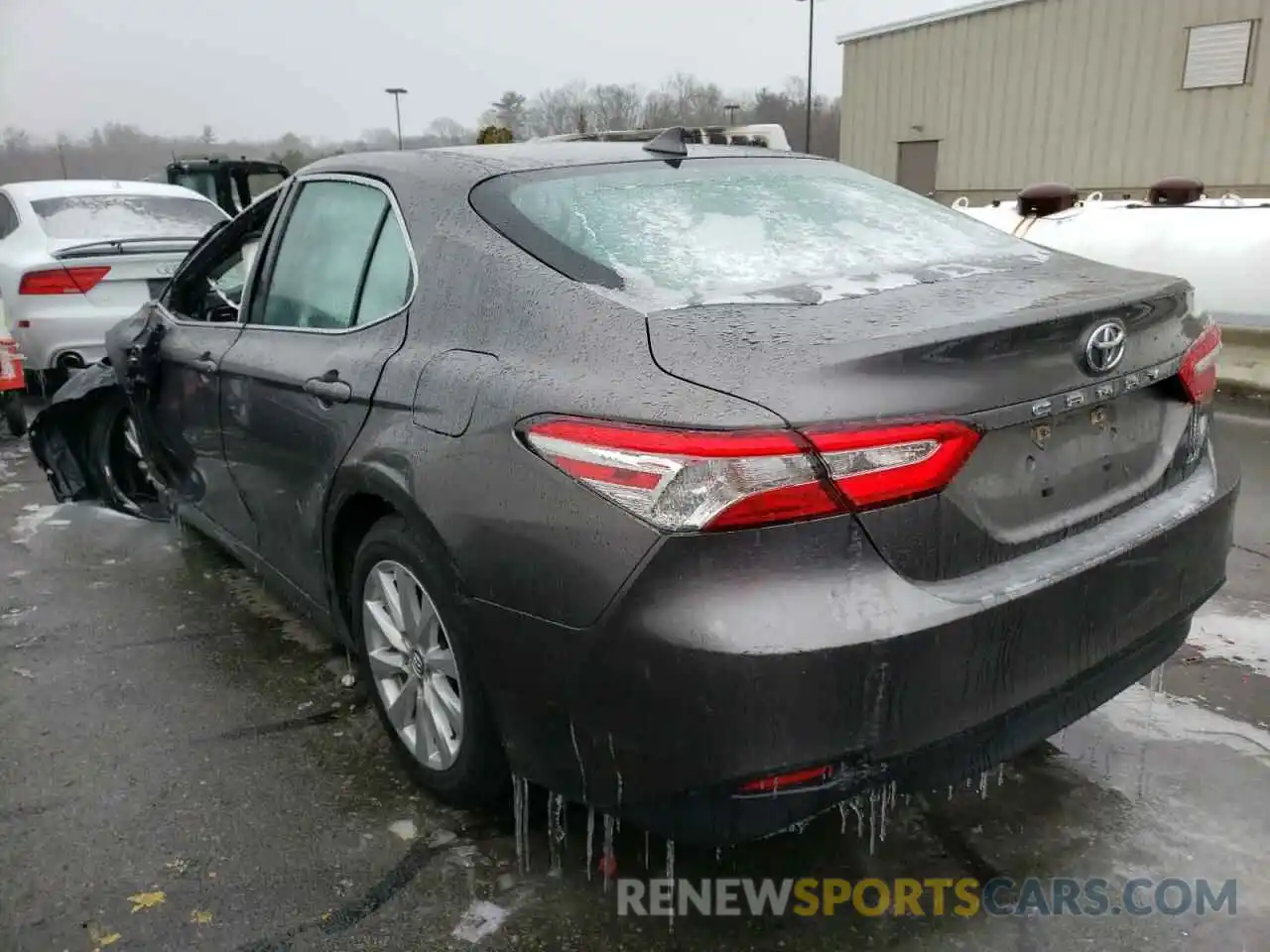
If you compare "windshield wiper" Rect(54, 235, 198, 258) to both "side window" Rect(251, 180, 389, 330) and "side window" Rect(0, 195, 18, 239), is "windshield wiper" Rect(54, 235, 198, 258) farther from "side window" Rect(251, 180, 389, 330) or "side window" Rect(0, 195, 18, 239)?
"side window" Rect(251, 180, 389, 330)

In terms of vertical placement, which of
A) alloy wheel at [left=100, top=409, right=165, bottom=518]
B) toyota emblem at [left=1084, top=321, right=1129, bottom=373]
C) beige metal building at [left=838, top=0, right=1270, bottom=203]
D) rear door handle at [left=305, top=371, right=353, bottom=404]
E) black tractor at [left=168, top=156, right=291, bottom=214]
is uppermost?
beige metal building at [left=838, top=0, right=1270, bottom=203]

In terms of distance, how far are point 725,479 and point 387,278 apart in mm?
1321

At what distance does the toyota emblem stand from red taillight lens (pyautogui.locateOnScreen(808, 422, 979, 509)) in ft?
1.30

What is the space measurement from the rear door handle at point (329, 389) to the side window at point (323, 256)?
0.55ft

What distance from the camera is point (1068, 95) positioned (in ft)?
62.8

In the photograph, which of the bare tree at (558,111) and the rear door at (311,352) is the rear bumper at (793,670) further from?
the bare tree at (558,111)

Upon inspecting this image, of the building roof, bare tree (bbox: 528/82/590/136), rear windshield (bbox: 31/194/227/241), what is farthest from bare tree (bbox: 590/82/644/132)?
rear windshield (bbox: 31/194/227/241)

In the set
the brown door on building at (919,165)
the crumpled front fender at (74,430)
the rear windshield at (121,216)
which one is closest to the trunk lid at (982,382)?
the crumpled front fender at (74,430)

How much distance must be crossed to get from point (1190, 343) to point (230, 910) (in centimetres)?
254

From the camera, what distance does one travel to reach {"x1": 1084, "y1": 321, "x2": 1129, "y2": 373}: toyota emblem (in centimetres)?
203

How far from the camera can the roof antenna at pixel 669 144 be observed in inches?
117

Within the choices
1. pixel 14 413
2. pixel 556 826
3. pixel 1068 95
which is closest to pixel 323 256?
pixel 556 826

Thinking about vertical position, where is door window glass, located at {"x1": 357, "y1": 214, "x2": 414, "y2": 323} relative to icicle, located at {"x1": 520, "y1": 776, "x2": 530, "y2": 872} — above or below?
above

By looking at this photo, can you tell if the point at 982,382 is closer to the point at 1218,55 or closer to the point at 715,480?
the point at 715,480
